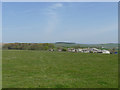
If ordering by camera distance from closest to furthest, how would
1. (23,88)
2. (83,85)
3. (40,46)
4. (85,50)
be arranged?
(23,88) < (83,85) < (40,46) < (85,50)

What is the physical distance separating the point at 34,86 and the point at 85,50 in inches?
1117

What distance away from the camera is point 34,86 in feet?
15.9

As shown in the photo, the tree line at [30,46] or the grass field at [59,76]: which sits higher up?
the tree line at [30,46]

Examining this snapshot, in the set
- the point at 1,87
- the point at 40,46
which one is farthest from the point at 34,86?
the point at 40,46

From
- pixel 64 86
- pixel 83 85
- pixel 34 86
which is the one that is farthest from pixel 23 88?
pixel 83 85

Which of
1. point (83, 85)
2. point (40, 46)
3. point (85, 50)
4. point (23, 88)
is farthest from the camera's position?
point (85, 50)

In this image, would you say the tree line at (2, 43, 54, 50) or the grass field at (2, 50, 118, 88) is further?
the tree line at (2, 43, 54, 50)

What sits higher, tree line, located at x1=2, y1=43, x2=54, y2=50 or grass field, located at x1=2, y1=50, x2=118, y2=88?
tree line, located at x1=2, y1=43, x2=54, y2=50

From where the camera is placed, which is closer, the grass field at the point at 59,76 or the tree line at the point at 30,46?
the grass field at the point at 59,76

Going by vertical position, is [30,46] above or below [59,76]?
above

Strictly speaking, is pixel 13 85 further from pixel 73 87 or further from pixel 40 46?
pixel 40 46

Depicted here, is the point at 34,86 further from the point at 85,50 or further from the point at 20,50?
the point at 85,50

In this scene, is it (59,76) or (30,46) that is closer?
(59,76)

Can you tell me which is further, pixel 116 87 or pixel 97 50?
pixel 97 50
